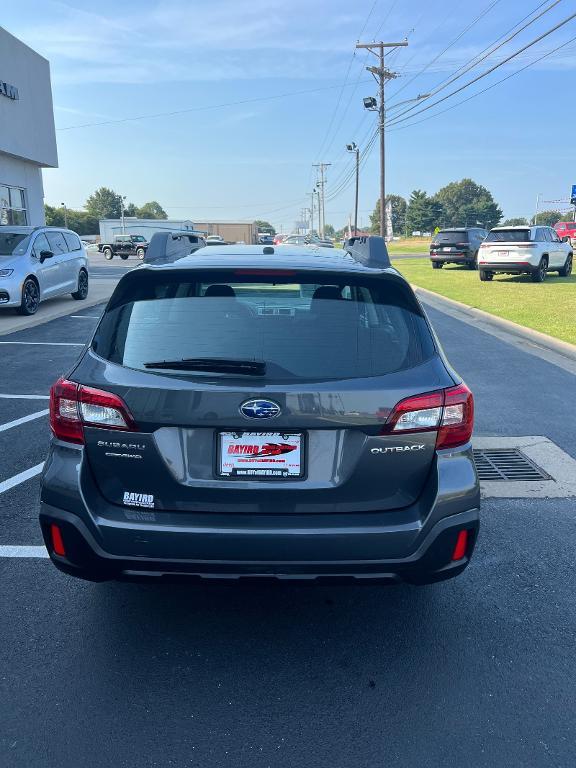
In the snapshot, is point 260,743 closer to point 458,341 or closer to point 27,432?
point 27,432

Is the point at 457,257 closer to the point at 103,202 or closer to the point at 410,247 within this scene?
the point at 410,247

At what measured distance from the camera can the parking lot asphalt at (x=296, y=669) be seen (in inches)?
95.3

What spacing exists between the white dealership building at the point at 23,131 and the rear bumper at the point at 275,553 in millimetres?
21741

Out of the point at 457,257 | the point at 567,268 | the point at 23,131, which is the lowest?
the point at 567,268

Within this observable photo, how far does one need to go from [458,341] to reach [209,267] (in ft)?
29.4

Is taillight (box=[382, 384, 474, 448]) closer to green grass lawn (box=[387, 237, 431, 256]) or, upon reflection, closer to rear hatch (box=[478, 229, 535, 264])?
rear hatch (box=[478, 229, 535, 264])

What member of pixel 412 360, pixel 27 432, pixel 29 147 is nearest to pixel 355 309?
pixel 412 360

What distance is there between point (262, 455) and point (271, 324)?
22.7 inches

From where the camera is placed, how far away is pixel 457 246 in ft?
99.0

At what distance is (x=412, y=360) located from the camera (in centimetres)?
275

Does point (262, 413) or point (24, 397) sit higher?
point (262, 413)

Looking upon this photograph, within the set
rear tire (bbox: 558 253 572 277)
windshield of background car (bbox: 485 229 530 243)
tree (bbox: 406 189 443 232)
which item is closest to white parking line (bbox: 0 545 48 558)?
windshield of background car (bbox: 485 229 530 243)

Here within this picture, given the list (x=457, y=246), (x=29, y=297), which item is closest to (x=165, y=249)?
(x=29, y=297)

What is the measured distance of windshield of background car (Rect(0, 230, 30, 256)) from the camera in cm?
1361
